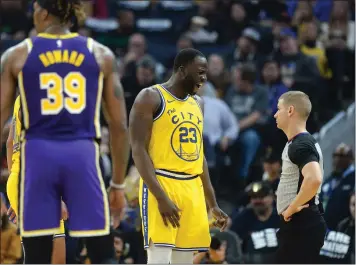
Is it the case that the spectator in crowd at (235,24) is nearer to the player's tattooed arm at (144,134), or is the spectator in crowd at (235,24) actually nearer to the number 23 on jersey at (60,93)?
the player's tattooed arm at (144,134)

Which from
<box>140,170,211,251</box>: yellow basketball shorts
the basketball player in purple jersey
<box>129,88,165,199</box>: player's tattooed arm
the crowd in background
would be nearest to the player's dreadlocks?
the basketball player in purple jersey

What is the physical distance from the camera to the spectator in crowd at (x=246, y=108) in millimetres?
12367

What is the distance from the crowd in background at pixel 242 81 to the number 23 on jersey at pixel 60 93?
127 inches

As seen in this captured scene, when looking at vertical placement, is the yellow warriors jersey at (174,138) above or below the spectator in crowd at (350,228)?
above

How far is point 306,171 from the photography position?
21.2 ft

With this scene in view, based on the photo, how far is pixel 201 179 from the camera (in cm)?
704

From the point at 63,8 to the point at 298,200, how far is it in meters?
2.18

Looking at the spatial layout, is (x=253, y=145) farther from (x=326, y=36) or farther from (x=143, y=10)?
(x=143, y=10)

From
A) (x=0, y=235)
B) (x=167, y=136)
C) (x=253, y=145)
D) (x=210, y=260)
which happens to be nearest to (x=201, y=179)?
(x=167, y=136)

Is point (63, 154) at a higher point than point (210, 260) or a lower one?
higher

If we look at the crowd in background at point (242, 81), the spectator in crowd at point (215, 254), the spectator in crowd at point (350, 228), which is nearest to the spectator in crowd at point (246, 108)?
the crowd in background at point (242, 81)

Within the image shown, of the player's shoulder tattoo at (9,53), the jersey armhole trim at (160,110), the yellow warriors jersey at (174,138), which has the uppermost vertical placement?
the player's shoulder tattoo at (9,53)

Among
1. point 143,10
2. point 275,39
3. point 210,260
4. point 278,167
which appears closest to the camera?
point 210,260

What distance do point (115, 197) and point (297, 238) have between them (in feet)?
5.23
